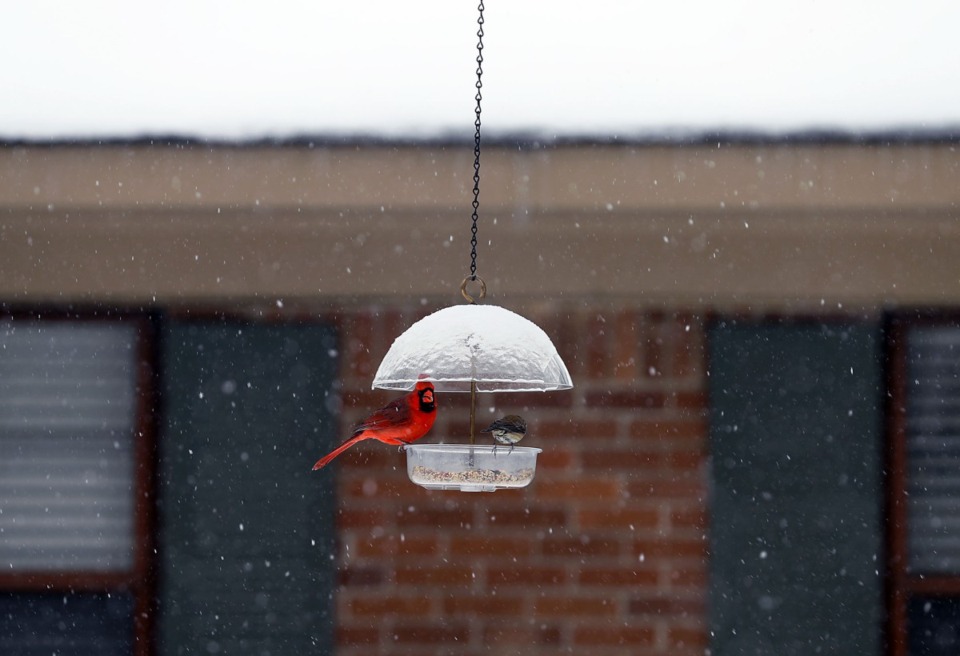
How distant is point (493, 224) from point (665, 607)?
1.72 metres

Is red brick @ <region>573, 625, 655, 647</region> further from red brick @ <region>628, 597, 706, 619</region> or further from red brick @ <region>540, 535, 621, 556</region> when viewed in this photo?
red brick @ <region>540, 535, 621, 556</region>

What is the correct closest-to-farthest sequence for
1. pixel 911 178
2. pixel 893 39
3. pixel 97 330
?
pixel 911 178, pixel 893 39, pixel 97 330

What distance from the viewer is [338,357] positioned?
4.43 metres

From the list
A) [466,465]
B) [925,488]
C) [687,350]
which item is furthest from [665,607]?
[466,465]

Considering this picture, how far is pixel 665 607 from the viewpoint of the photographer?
4.28 meters

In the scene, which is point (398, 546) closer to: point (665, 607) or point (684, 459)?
point (665, 607)

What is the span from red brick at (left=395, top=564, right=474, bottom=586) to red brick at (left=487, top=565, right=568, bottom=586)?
3.8 inches

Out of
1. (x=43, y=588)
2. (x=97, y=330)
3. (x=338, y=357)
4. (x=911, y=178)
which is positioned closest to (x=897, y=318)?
(x=911, y=178)

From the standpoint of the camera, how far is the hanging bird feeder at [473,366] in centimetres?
265

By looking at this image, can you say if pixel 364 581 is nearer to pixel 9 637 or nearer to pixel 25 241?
pixel 9 637

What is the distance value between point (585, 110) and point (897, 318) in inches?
66.6

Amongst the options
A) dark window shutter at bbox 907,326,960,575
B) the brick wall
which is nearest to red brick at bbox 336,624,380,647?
the brick wall

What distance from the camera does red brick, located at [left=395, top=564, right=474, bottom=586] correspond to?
4.30 m

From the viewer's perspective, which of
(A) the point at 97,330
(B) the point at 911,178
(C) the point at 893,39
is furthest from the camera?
(A) the point at 97,330
